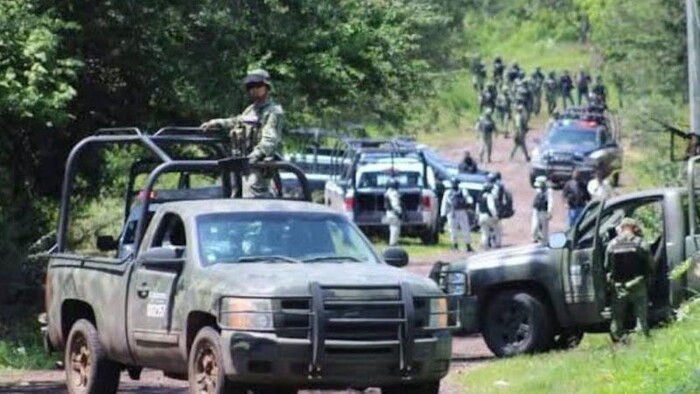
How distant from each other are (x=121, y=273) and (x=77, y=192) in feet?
34.5

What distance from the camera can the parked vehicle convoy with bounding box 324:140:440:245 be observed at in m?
42.9

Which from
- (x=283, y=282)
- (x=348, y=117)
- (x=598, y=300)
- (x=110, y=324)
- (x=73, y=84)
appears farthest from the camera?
(x=348, y=117)

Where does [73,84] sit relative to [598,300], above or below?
above

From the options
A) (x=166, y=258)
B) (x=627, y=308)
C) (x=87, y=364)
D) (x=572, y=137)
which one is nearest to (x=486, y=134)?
(x=572, y=137)

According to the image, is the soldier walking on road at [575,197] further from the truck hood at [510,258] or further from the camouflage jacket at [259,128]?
the camouflage jacket at [259,128]

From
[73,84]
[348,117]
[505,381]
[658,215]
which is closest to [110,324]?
[505,381]

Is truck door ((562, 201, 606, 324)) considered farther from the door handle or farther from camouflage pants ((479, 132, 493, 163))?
camouflage pants ((479, 132, 493, 163))

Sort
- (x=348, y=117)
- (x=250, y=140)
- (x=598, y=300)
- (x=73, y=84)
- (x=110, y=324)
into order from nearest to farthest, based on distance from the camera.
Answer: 1. (x=110, y=324)
2. (x=250, y=140)
3. (x=598, y=300)
4. (x=73, y=84)
5. (x=348, y=117)

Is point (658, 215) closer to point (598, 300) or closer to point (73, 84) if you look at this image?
point (598, 300)

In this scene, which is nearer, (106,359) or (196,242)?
(196,242)

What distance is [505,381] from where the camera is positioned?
18.4 meters

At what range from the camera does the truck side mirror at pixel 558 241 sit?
20.2 meters

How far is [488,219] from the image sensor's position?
4153 centimetres

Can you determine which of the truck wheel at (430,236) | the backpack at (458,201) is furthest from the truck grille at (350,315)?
the truck wheel at (430,236)
